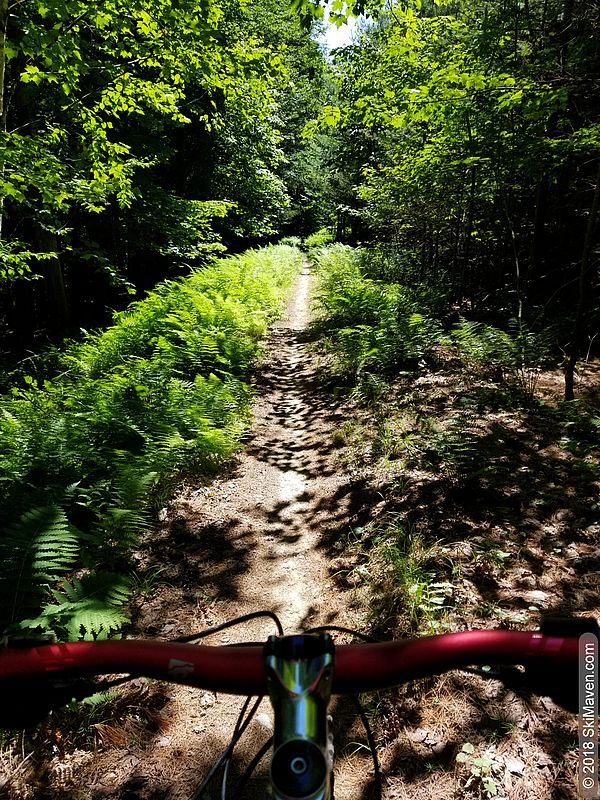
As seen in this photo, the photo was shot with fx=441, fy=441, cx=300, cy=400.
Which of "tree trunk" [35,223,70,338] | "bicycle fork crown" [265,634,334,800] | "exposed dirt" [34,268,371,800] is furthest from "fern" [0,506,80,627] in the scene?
"tree trunk" [35,223,70,338]

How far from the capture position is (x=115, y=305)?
52.5ft

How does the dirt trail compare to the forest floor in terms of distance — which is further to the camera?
the dirt trail

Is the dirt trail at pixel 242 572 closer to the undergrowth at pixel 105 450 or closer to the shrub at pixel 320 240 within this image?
the undergrowth at pixel 105 450

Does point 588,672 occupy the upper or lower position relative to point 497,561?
upper

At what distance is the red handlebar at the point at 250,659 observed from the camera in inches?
42.8

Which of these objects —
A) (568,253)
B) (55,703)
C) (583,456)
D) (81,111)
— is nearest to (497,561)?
(583,456)

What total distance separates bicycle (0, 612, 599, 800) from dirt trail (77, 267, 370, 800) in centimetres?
196

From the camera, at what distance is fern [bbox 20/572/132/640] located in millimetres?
2771

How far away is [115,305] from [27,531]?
1452 centimetres

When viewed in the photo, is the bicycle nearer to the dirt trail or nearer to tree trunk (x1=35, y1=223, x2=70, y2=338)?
the dirt trail

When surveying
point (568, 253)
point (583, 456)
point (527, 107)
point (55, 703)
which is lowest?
point (583, 456)

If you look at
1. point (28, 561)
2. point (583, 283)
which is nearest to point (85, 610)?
point (28, 561)

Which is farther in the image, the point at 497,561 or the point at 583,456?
the point at 583,456

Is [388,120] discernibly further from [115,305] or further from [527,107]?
[115,305]
